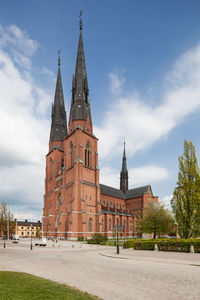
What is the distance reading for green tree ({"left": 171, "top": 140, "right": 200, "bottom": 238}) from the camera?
88.5 ft

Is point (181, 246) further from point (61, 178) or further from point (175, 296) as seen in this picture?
point (61, 178)

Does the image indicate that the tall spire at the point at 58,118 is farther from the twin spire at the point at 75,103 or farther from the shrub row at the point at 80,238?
the shrub row at the point at 80,238

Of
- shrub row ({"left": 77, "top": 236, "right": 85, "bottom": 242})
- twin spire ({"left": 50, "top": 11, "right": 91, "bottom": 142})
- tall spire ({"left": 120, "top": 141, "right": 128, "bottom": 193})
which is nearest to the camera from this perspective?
shrub row ({"left": 77, "top": 236, "right": 85, "bottom": 242})

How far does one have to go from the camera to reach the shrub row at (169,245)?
2214cm

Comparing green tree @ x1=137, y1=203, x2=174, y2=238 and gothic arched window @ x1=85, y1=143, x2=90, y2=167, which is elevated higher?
gothic arched window @ x1=85, y1=143, x2=90, y2=167

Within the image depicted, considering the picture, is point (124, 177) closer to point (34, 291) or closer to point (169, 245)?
point (169, 245)

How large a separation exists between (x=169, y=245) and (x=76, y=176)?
97.7ft

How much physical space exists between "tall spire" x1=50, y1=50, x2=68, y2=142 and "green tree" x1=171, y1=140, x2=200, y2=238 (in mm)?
41478

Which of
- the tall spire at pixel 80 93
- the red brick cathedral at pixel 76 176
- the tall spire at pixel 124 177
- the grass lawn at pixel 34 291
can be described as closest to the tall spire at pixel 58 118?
the red brick cathedral at pixel 76 176

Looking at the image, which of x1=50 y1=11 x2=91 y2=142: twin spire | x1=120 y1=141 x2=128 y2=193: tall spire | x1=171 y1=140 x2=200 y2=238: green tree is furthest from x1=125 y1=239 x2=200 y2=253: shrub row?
x1=120 y1=141 x2=128 y2=193: tall spire

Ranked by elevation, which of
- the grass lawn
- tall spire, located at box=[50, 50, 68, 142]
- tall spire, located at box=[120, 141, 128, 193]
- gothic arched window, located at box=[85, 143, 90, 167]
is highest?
tall spire, located at box=[50, 50, 68, 142]

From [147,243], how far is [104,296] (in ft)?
63.4

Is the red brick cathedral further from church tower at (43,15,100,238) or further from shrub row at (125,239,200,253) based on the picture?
shrub row at (125,239,200,253)

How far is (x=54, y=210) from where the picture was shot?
57.0 metres
